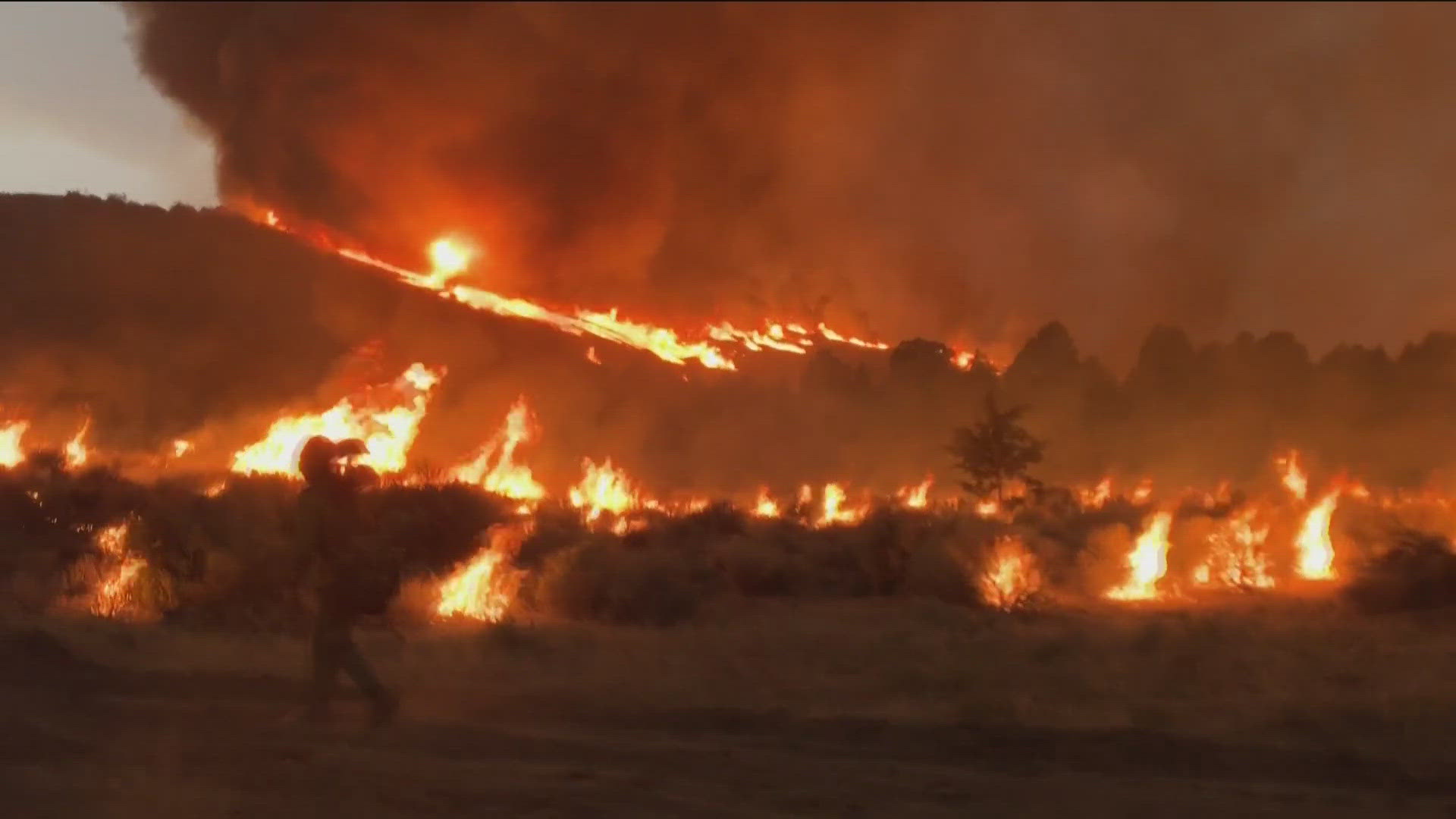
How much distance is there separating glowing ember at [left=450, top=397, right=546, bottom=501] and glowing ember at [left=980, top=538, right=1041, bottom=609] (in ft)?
35.5

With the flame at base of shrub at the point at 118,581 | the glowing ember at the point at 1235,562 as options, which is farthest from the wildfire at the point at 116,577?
the glowing ember at the point at 1235,562

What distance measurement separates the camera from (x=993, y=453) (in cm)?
2802

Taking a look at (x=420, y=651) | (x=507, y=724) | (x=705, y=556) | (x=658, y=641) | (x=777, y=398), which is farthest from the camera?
(x=777, y=398)

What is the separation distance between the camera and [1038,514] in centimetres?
2134

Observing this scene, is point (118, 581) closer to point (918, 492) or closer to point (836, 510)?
point (836, 510)

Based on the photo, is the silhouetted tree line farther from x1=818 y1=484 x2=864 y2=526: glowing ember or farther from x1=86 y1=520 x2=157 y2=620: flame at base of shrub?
x1=86 y1=520 x2=157 y2=620: flame at base of shrub

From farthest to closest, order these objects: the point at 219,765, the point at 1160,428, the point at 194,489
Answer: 1. the point at 1160,428
2. the point at 194,489
3. the point at 219,765

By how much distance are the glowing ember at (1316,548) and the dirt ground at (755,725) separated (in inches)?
190

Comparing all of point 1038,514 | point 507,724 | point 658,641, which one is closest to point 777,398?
point 1038,514

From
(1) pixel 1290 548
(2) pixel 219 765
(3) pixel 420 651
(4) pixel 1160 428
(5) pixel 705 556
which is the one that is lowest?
(2) pixel 219 765

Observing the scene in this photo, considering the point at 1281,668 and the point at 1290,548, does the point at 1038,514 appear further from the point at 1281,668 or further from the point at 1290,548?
the point at 1281,668

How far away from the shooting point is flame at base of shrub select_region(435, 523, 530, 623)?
14.3 meters

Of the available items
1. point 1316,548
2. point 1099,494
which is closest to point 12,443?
point 1099,494

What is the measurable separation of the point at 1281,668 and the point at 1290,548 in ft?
27.8
